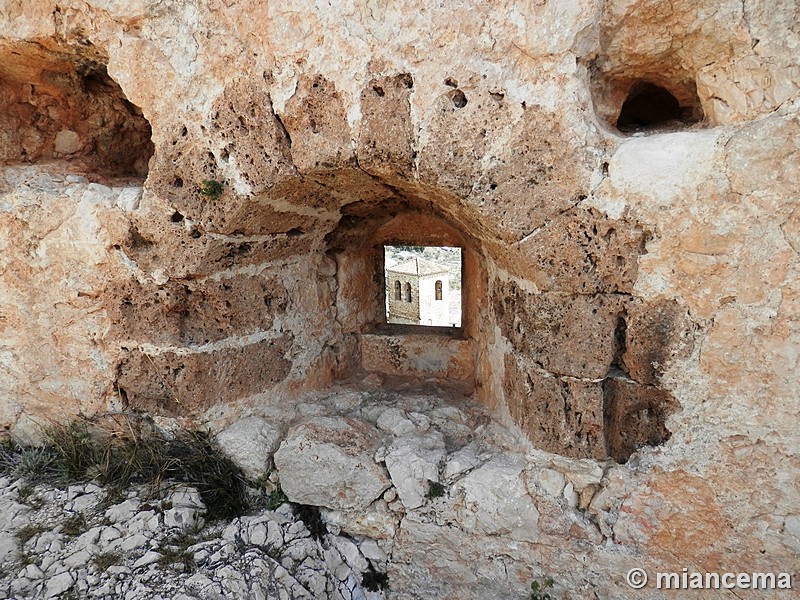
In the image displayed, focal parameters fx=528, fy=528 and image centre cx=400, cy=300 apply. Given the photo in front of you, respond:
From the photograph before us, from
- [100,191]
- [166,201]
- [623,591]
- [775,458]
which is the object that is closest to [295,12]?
[166,201]

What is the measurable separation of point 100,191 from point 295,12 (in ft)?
4.15

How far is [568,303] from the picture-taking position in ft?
6.98

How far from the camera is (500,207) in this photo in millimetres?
2068

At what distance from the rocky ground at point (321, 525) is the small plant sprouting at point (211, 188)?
46.9 inches

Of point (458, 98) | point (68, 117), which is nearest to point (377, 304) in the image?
point (458, 98)

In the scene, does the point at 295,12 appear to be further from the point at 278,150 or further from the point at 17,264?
the point at 17,264

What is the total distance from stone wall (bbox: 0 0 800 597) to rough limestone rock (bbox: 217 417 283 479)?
0.51ft

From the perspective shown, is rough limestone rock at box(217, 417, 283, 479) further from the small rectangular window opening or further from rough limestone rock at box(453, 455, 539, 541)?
the small rectangular window opening

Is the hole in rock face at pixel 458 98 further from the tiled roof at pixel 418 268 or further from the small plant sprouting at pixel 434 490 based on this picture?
the tiled roof at pixel 418 268

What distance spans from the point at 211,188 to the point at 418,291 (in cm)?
1268

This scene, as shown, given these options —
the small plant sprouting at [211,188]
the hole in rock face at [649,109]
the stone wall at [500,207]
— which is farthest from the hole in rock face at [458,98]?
the small plant sprouting at [211,188]

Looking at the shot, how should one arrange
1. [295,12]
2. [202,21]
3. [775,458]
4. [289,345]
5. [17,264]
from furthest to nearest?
[289,345]
[17,264]
[202,21]
[295,12]
[775,458]

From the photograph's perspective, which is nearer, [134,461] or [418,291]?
[134,461]

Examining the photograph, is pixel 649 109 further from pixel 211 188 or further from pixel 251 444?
pixel 251 444
